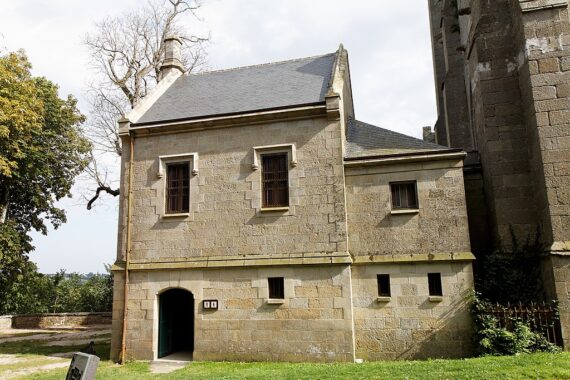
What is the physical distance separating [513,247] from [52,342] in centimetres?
1925

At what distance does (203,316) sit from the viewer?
13.3 m

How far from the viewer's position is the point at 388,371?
949 cm

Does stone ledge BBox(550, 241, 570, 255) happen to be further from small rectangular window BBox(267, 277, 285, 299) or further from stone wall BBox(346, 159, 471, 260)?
small rectangular window BBox(267, 277, 285, 299)

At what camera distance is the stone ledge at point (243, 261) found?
1256cm

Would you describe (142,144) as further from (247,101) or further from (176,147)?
(247,101)

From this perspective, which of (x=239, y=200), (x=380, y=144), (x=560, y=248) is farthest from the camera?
(x=380, y=144)

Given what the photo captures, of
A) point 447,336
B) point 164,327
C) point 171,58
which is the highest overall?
point 171,58

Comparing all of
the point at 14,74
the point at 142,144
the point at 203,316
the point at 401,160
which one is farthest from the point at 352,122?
the point at 14,74

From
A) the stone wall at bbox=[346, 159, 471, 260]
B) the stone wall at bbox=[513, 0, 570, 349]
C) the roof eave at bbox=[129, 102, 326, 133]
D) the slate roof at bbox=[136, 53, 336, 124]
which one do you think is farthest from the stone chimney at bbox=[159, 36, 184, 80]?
the stone wall at bbox=[513, 0, 570, 349]

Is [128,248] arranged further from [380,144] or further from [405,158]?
[405,158]

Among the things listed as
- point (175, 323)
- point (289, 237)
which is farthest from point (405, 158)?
point (175, 323)

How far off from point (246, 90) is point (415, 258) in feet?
28.8

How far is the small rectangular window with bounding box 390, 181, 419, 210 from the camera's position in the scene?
13.0 metres

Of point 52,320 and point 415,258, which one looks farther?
point 52,320
